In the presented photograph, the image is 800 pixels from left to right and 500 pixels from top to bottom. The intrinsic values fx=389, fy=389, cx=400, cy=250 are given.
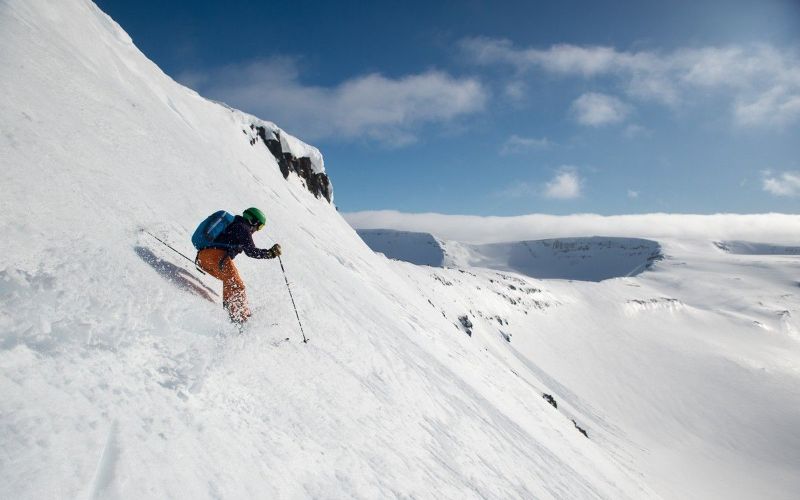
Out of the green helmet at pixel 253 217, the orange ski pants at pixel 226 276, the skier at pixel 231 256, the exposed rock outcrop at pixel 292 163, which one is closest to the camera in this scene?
the orange ski pants at pixel 226 276

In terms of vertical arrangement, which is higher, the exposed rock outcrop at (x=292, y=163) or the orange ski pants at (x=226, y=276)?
the exposed rock outcrop at (x=292, y=163)

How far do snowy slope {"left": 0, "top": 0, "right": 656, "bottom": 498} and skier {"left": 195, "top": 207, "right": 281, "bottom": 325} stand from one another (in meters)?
0.31

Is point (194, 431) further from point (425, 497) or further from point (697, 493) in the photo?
point (697, 493)

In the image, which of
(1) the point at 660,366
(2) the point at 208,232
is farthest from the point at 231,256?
(1) the point at 660,366

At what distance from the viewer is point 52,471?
277 centimetres

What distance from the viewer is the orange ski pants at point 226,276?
6.86 metres

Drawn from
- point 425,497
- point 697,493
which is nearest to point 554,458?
point 425,497

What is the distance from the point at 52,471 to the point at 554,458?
11.1 meters

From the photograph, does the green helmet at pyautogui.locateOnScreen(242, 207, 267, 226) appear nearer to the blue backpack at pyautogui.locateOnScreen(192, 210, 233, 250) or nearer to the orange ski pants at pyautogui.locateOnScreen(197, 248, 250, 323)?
the blue backpack at pyautogui.locateOnScreen(192, 210, 233, 250)

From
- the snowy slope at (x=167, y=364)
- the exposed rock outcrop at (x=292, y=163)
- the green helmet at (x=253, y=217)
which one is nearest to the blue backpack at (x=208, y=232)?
the green helmet at (x=253, y=217)

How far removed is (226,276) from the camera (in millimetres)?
7160

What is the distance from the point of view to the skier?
697 centimetres

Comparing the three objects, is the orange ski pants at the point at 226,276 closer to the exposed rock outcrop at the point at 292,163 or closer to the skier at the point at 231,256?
the skier at the point at 231,256

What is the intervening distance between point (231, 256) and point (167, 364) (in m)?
3.12
